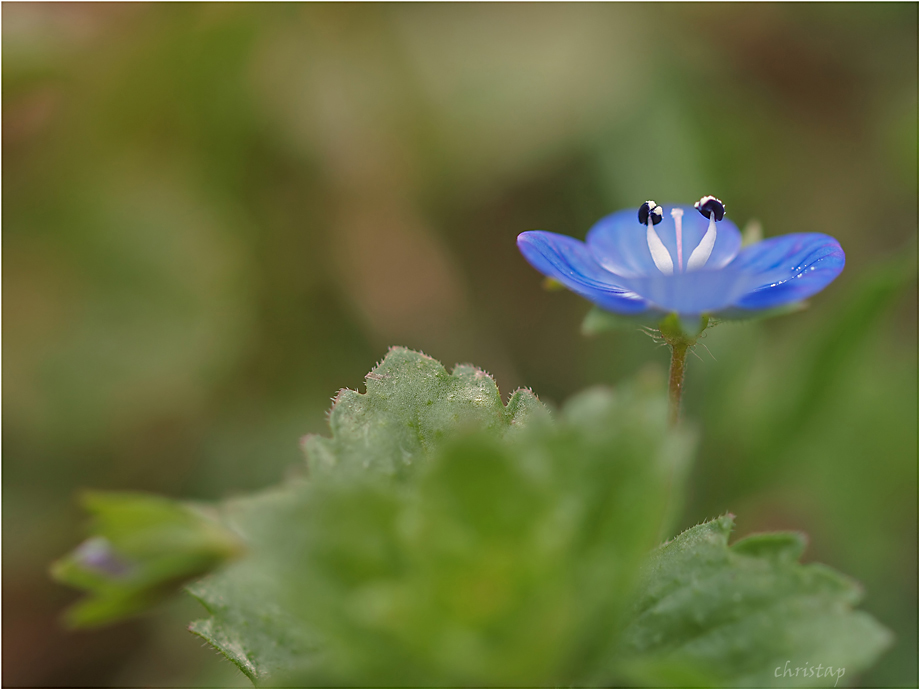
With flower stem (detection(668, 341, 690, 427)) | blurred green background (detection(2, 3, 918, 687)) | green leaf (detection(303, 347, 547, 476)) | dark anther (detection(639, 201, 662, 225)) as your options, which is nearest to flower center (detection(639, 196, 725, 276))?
dark anther (detection(639, 201, 662, 225))

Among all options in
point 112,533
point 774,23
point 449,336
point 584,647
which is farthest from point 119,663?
point 774,23

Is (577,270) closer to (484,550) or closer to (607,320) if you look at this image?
(607,320)

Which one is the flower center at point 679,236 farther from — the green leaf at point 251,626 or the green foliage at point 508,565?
the green leaf at point 251,626

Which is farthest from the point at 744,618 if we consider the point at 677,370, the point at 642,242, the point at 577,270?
the point at 642,242

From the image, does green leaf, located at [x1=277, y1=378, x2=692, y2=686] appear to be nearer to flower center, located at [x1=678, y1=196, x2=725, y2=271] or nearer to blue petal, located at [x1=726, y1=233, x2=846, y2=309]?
blue petal, located at [x1=726, y1=233, x2=846, y2=309]

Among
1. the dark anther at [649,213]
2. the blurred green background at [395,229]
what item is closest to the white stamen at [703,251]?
the dark anther at [649,213]
